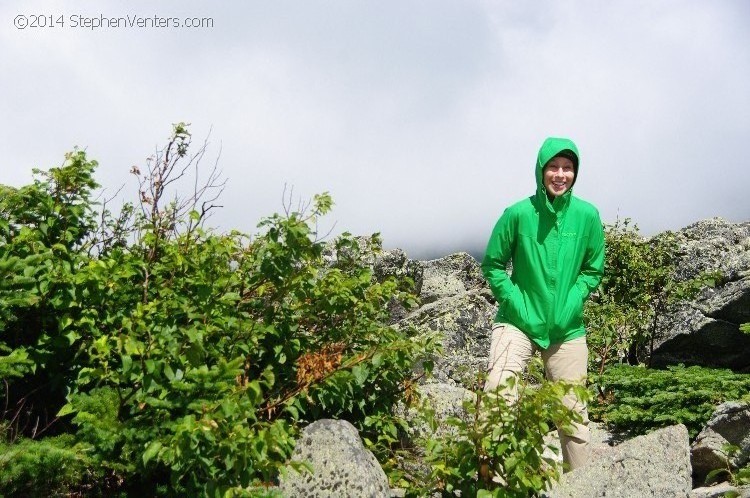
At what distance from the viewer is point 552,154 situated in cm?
574

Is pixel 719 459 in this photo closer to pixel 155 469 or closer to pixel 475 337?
pixel 475 337

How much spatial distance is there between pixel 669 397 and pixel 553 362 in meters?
2.46

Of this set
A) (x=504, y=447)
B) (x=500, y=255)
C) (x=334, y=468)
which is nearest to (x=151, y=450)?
(x=334, y=468)

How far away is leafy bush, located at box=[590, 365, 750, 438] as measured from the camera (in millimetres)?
7578

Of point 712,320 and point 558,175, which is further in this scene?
point 712,320

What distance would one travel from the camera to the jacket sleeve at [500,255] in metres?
5.85

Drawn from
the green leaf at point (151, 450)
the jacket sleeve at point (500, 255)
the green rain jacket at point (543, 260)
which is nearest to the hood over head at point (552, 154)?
the green rain jacket at point (543, 260)

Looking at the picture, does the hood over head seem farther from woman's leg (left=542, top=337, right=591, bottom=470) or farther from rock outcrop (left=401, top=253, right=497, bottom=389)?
rock outcrop (left=401, top=253, right=497, bottom=389)

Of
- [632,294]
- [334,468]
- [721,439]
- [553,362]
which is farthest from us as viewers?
[632,294]

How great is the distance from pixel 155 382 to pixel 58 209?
158 centimetres

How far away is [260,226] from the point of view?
4840 mm

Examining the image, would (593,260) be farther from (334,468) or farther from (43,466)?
(43,466)

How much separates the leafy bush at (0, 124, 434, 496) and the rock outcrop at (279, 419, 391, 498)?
16 centimetres

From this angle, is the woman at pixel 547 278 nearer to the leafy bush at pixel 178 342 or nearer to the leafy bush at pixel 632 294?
the leafy bush at pixel 178 342
